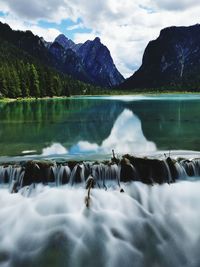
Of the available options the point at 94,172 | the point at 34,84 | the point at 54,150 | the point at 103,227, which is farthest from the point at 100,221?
the point at 34,84

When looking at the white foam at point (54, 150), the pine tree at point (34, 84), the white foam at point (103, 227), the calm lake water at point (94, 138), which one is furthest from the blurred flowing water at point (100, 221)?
the pine tree at point (34, 84)

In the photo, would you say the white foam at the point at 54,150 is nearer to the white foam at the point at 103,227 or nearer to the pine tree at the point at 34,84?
the white foam at the point at 103,227

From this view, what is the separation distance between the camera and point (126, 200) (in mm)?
15539

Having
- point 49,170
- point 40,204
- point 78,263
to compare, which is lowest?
point 78,263

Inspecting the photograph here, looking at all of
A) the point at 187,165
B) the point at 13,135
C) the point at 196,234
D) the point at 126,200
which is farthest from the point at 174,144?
the point at 13,135

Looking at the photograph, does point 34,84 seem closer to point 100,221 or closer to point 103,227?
point 100,221

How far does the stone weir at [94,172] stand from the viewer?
56.1 ft

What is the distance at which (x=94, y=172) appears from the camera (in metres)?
17.4

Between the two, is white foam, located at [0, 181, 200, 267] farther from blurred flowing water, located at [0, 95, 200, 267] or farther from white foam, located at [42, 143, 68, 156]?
white foam, located at [42, 143, 68, 156]

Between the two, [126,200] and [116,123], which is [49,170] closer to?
[126,200]

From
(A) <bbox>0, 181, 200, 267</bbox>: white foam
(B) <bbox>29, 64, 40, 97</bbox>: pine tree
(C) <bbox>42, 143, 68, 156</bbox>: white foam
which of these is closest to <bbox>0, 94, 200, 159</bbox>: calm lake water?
(C) <bbox>42, 143, 68, 156</bbox>: white foam

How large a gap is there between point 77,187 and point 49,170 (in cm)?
189

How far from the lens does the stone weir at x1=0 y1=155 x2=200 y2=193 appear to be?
17.1m

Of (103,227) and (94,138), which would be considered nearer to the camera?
(103,227)
